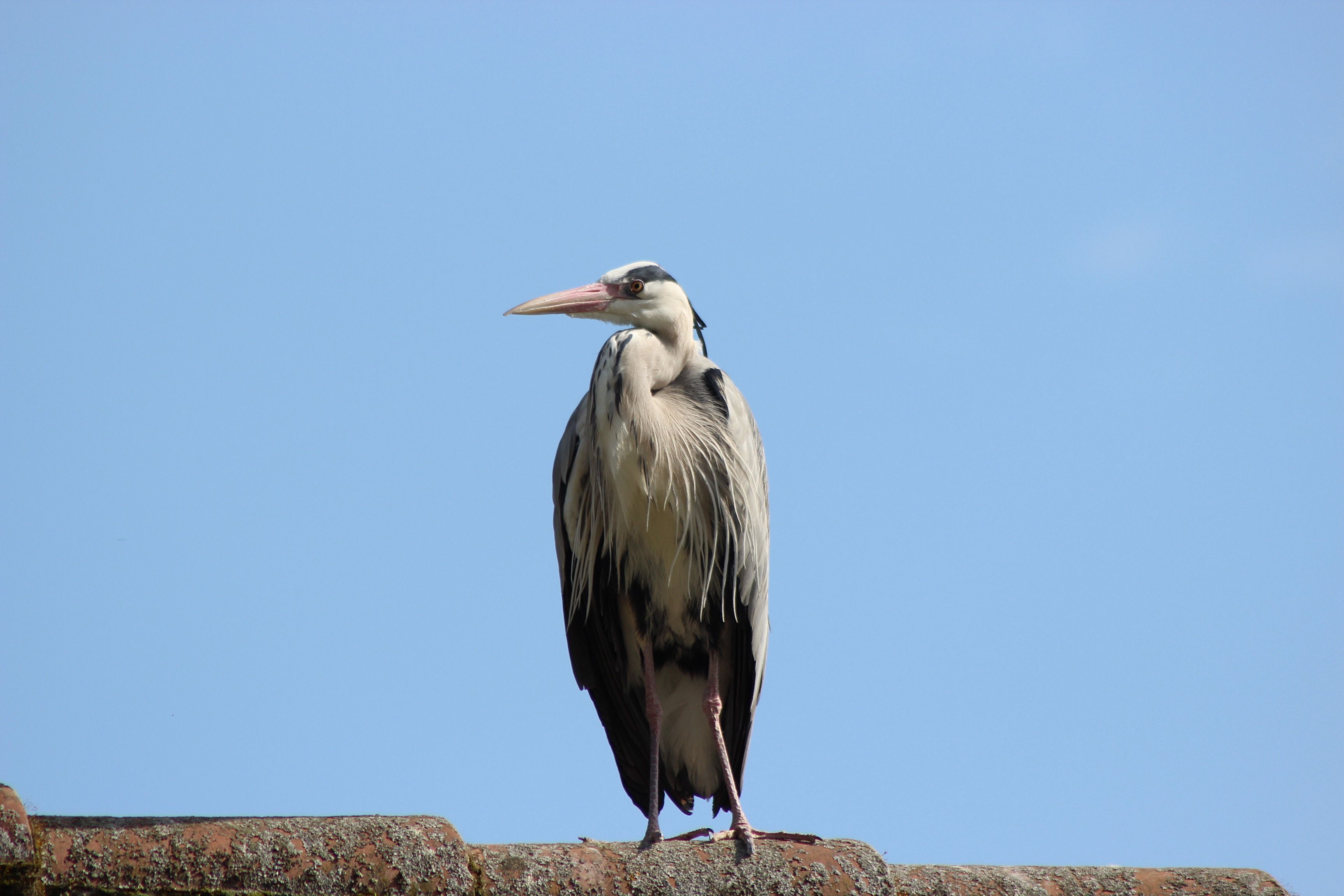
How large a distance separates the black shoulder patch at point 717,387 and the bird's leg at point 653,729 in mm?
1046

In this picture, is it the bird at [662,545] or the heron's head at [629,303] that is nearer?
the bird at [662,545]

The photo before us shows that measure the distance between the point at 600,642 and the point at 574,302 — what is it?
4.86 ft

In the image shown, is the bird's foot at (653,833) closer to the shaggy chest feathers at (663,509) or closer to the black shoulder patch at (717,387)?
the shaggy chest feathers at (663,509)

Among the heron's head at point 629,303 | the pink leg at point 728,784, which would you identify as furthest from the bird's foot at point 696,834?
the heron's head at point 629,303

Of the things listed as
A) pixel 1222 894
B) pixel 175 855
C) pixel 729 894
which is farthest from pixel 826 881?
pixel 175 855

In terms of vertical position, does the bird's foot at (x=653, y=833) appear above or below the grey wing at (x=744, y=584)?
below

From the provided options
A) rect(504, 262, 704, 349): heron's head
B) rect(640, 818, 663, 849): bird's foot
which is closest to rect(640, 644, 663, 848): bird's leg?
rect(640, 818, 663, 849): bird's foot

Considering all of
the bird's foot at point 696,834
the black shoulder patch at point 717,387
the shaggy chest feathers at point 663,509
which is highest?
the black shoulder patch at point 717,387

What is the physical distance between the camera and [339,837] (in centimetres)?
261

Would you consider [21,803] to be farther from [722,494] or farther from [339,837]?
[722,494]

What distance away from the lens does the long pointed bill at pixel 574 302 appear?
16.6ft

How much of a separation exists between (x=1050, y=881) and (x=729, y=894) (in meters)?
0.92

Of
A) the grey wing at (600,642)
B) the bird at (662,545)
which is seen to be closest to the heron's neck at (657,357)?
the bird at (662,545)

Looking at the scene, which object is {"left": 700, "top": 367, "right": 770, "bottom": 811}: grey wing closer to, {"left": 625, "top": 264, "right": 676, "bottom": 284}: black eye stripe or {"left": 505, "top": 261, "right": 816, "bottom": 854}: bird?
{"left": 505, "top": 261, "right": 816, "bottom": 854}: bird
